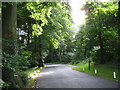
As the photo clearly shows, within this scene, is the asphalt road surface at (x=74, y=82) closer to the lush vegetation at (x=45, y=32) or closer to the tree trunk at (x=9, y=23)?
the lush vegetation at (x=45, y=32)

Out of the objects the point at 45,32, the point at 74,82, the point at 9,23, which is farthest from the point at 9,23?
the point at 45,32

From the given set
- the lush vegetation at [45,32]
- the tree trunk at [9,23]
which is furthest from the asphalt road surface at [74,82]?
the tree trunk at [9,23]

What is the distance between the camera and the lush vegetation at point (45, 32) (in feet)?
20.7

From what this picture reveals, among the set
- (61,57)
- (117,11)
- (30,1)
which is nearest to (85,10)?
(117,11)

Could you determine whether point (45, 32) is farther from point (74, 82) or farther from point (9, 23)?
point (9, 23)

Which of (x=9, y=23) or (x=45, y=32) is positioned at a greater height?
(x=45, y=32)

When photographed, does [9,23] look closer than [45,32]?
Yes

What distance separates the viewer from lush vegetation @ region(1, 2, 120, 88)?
6.32 metres

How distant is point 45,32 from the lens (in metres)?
24.0

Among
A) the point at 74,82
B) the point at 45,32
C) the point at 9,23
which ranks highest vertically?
the point at 45,32

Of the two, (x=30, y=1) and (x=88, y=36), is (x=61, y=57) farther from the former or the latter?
(x=30, y=1)

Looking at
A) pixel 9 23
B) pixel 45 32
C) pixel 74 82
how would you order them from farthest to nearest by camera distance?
pixel 45 32, pixel 74 82, pixel 9 23

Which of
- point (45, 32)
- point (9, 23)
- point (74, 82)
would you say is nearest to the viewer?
point (9, 23)

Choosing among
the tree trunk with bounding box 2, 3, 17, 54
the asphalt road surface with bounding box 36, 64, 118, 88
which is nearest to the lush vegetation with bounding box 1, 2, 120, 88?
the tree trunk with bounding box 2, 3, 17, 54
